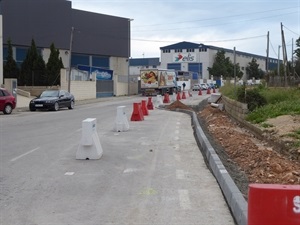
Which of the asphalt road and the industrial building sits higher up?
the industrial building

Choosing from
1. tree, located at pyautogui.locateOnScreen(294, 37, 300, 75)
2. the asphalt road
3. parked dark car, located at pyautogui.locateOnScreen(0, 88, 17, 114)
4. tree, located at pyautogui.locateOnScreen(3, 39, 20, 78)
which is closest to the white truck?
tree, located at pyautogui.locateOnScreen(3, 39, 20, 78)

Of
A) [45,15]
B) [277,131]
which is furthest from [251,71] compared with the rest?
[277,131]

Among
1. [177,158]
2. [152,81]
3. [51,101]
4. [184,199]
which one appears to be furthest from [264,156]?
[152,81]

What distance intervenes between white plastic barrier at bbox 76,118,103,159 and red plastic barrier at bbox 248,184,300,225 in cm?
652

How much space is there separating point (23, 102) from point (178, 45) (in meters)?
93.6

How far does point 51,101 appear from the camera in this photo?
29.8 m

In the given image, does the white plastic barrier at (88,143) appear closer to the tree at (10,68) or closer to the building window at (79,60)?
the tree at (10,68)

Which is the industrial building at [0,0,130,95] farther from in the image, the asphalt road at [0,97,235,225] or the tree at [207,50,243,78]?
the tree at [207,50,243,78]

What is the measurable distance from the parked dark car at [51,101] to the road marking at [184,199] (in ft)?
78.0

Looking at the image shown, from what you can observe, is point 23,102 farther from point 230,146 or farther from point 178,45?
point 178,45

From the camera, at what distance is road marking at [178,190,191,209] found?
6216 millimetres

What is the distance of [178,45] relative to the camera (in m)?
127

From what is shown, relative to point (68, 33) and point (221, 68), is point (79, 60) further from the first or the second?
point (221, 68)

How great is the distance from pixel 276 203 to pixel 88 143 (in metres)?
6.68
